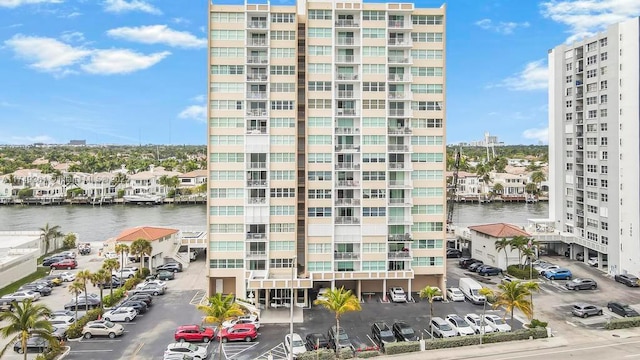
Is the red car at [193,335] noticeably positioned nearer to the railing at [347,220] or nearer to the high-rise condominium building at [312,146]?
the high-rise condominium building at [312,146]

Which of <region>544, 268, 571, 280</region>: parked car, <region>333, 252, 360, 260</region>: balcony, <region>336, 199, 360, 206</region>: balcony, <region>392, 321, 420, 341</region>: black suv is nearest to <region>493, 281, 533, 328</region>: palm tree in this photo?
<region>392, 321, 420, 341</region>: black suv

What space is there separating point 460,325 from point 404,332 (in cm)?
560

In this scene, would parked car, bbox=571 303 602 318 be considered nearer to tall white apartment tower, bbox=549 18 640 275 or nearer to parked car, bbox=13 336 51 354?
tall white apartment tower, bbox=549 18 640 275

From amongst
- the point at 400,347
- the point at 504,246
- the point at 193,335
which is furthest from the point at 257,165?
the point at 504,246

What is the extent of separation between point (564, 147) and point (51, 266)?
262ft

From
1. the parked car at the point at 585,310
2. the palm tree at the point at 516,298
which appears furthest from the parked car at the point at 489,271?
the palm tree at the point at 516,298

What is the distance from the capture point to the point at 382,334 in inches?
1622

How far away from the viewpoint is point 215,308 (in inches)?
1361

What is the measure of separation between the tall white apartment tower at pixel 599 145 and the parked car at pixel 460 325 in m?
31.5

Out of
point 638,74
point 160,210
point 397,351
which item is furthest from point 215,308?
point 160,210

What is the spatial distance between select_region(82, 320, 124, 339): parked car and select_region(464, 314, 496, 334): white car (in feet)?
106

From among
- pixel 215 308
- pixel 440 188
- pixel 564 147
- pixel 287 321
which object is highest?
pixel 564 147

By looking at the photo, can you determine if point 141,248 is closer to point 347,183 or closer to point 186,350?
point 186,350

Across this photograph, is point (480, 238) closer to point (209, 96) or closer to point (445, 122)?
point (445, 122)
